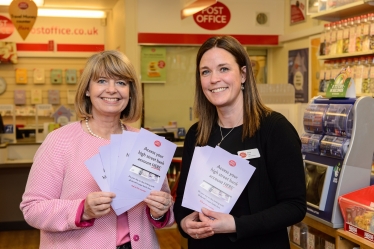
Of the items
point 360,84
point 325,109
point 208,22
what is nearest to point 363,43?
point 360,84

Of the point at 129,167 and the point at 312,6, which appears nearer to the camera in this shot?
the point at 129,167

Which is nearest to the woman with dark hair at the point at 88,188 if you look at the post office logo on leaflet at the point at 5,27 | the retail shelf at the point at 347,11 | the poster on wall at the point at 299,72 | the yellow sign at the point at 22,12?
the retail shelf at the point at 347,11

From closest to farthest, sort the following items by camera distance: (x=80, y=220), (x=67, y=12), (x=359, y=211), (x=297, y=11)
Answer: (x=80, y=220) < (x=359, y=211) < (x=297, y=11) < (x=67, y=12)

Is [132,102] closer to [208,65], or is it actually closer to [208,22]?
[208,65]

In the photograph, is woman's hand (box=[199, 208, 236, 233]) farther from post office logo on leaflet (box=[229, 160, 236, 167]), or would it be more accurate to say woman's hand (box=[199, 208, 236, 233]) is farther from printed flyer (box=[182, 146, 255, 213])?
post office logo on leaflet (box=[229, 160, 236, 167])

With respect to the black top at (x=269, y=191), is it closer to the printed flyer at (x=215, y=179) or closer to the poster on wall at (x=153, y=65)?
the printed flyer at (x=215, y=179)

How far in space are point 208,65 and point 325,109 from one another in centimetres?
107

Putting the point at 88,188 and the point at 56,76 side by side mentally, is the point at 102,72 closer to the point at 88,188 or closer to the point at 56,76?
the point at 88,188

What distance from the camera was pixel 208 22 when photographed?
830 centimetres

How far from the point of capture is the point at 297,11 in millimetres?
7902

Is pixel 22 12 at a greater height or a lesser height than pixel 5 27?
lesser

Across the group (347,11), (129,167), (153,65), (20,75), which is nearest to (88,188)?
(129,167)

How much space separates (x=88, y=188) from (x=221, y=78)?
0.70 metres

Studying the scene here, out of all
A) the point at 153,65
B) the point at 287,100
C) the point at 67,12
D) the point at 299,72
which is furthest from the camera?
the point at 67,12
